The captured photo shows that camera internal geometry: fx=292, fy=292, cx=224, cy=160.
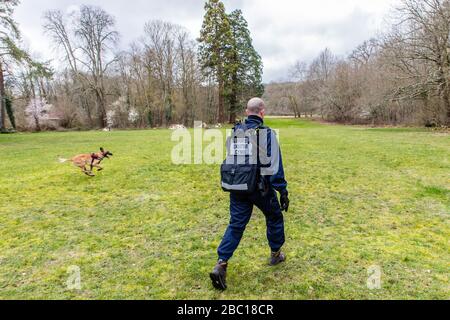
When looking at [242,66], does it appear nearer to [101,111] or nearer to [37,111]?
[101,111]

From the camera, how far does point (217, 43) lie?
32.7 m

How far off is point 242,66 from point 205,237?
3286 cm

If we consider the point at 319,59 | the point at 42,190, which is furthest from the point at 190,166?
the point at 319,59

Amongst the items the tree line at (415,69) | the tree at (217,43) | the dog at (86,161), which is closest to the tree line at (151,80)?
the tree at (217,43)

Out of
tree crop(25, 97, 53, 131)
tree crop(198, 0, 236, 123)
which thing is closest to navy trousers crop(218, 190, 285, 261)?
tree crop(198, 0, 236, 123)

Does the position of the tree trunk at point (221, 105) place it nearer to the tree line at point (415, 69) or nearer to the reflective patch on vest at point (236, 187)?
the tree line at point (415, 69)

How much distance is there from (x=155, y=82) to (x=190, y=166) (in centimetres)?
2941

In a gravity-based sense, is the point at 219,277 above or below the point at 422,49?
below

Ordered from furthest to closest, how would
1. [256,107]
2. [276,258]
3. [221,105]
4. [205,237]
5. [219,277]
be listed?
1. [221,105]
2. [205,237]
3. [276,258]
4. [256,107]
5. [219,277]

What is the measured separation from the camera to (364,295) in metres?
2.51

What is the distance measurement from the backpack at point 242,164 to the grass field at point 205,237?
0.94 metres

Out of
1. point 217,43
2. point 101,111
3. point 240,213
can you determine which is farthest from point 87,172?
point 101,111

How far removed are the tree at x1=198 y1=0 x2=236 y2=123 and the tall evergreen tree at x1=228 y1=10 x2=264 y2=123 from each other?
0.91 m
